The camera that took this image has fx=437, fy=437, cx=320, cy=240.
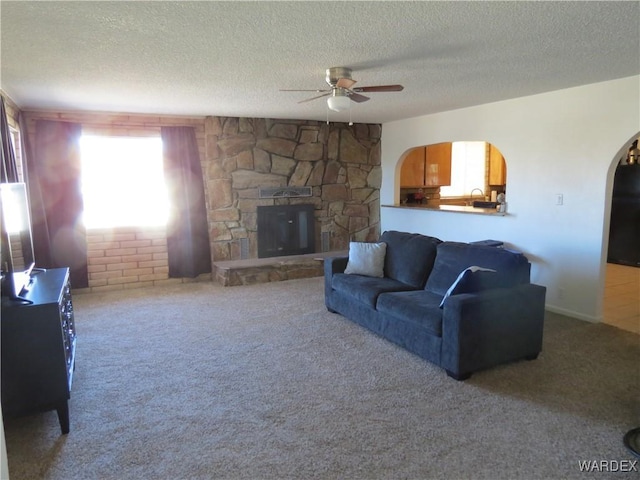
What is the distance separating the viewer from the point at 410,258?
437 centimetres

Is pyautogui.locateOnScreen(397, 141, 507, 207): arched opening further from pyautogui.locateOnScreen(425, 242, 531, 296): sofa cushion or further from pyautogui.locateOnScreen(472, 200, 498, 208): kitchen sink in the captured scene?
pyautogui.locateOnScreen(425, 242, 531, 296): sofa cushion

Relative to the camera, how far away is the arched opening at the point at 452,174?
298 inches

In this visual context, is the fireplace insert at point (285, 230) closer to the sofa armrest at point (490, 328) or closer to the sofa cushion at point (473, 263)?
the sofa cushion at point (473, 263)

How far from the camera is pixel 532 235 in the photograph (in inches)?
193

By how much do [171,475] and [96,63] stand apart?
9.59ft

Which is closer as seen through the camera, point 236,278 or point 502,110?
point 502,110

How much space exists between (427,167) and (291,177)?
2510 mm

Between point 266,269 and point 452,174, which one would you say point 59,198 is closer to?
point 266,269

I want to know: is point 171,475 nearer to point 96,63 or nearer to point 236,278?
point 96,63

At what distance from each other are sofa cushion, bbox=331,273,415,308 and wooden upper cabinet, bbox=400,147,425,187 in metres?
3.45

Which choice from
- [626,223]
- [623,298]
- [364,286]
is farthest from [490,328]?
[626,223]

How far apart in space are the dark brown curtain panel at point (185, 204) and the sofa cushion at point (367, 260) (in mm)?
2553

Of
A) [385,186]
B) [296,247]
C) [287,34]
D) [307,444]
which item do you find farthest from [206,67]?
[385,186]

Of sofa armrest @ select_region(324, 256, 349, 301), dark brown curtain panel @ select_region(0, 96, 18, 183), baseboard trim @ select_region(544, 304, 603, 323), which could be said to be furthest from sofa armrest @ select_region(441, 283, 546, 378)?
dark brown curtain panel @ select_region(0, 96, 18, 183)
